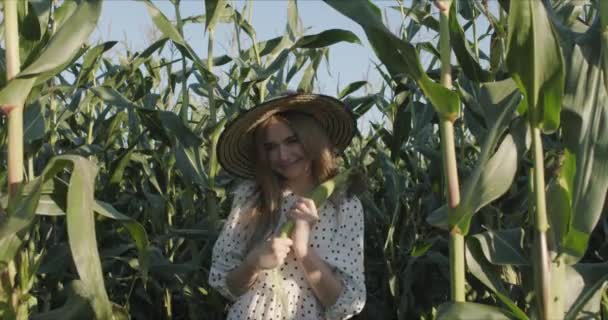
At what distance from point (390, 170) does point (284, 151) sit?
1.02 meters

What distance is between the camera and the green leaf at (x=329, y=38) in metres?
2.54

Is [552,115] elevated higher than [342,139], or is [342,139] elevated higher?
[552,115]

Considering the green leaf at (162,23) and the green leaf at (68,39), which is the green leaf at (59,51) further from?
the green leaf at (162,23)

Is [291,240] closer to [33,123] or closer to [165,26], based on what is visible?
[33,123]

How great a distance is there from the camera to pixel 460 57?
2281mm

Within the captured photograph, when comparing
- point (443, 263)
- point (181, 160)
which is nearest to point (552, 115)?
point (443, 263)

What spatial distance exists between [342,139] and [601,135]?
4.27 feet

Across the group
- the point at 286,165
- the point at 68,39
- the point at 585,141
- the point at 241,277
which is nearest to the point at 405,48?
the point at 585,141

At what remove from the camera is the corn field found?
197 centimetres

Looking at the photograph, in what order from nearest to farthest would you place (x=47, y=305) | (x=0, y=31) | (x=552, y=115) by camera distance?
1. (x=552, y=115)
2. (x=0, y=31)
3. (x=47, y=305)

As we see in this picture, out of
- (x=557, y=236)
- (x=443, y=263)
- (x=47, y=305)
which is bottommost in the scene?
(x=47, y=305)

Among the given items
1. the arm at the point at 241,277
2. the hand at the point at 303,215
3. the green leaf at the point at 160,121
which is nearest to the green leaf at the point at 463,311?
the hand at the point at 303,215

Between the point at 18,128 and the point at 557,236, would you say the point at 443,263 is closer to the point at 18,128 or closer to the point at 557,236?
the point at 557,236

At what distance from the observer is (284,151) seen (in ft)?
9.55
